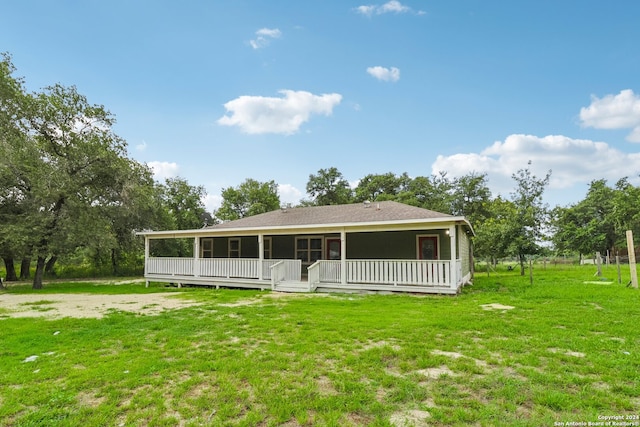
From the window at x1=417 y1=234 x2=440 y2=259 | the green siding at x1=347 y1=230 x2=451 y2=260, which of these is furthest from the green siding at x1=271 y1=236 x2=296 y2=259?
the window at x1=417 y1=234 x2=440 y2=259

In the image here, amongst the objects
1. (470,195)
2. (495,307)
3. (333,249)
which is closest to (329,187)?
(470,195)

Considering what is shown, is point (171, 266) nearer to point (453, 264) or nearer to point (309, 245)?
point (309, 245)

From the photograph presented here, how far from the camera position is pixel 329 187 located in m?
35.2

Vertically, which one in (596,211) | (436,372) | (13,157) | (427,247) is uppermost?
(13,157)

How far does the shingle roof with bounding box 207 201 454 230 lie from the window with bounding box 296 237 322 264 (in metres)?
0.88

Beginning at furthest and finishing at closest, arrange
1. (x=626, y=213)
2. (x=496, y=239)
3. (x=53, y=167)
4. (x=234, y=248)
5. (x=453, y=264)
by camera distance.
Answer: (x=626, y=213)
(x=234, y=248)
(x=496, y=239)
(x=53, y=167)
(x=453, y=264)

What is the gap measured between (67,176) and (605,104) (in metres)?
26.2

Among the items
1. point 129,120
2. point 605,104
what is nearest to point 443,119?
point 605,104

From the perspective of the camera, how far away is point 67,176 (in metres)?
14.2

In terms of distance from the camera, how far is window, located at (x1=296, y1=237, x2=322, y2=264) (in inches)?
563

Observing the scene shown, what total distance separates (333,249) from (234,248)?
504 centimetres

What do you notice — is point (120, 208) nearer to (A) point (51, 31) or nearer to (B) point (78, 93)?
(B) point (78, 93)

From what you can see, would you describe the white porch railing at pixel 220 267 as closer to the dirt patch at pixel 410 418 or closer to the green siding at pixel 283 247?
the green siding at pixel 283 247

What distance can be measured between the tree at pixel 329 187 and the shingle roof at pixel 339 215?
58.4 ft
